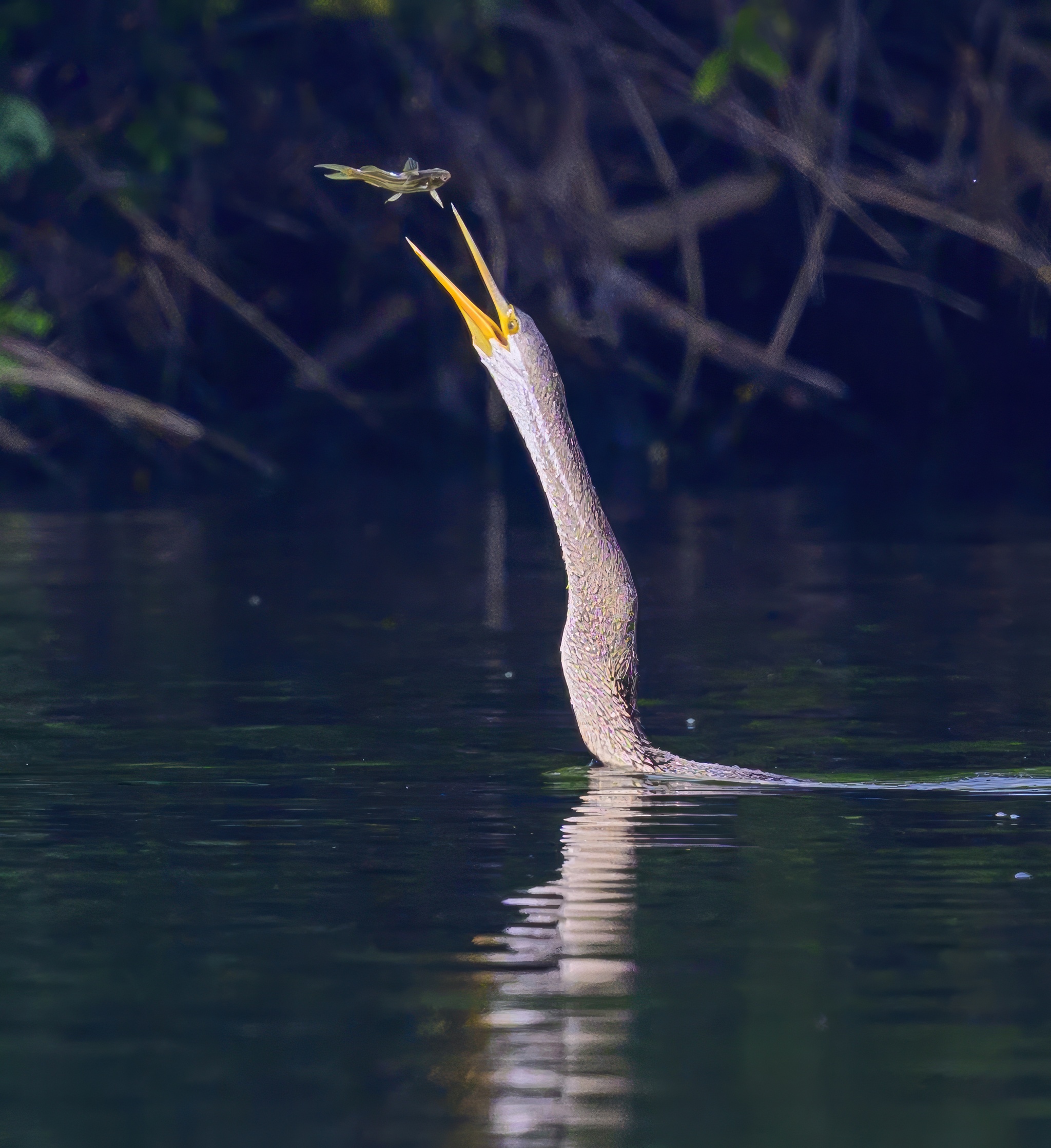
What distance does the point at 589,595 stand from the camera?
998cm

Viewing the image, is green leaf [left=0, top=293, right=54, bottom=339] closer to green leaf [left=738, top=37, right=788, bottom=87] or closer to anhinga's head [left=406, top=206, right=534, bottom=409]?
green leaf [left=738, top=37, right=788, bottom=87]

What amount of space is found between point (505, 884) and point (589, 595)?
244 centimetres

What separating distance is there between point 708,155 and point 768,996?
23741 millimetres

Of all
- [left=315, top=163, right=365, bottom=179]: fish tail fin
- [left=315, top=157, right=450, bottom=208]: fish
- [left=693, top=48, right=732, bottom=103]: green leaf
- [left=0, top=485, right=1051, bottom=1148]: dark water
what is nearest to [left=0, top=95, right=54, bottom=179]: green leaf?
[left=693, top=48, right=732, bottom=103]: green leaf

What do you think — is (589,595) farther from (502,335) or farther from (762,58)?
(762,58)

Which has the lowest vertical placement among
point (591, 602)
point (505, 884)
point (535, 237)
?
point (505, 884)

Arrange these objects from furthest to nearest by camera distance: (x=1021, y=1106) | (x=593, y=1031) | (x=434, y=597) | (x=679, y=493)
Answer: (x=679, y=493) → (x=434, y=597) → (x=593, y=1031) → (x=1021, y=1106)

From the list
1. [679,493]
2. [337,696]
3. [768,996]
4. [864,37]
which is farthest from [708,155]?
[768,996]

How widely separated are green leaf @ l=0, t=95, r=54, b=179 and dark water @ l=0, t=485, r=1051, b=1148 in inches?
288

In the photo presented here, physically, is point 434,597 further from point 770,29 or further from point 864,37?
point 864,37

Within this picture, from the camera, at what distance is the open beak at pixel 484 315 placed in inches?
369

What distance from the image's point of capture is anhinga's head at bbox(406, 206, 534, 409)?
9.46 m

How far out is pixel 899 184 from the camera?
2536cm

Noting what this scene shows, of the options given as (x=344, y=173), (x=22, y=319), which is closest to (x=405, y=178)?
(x=344, y=173)
